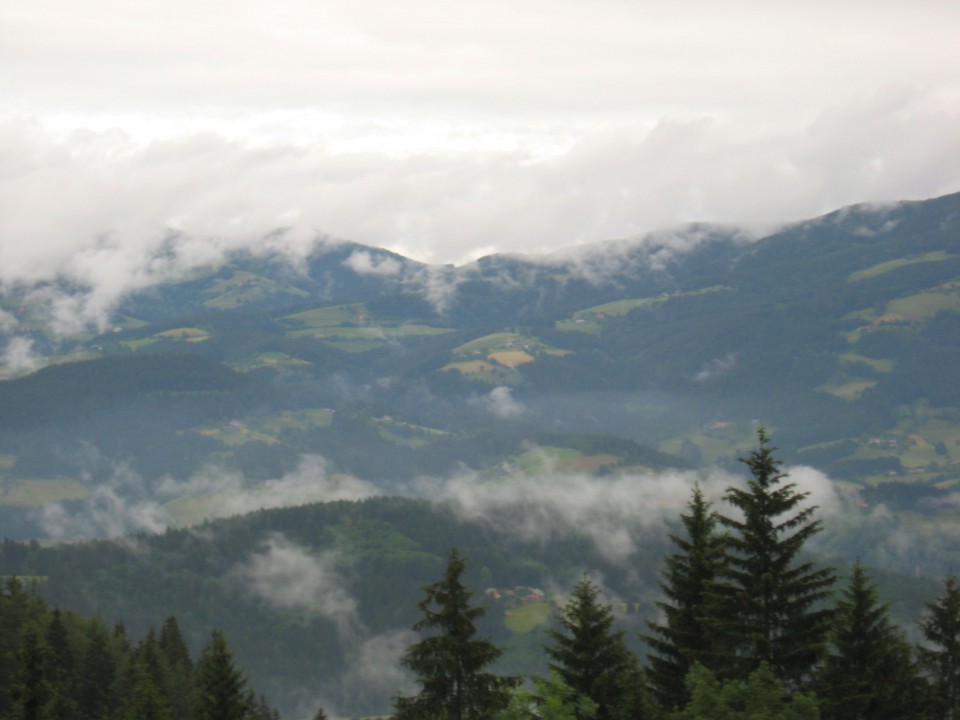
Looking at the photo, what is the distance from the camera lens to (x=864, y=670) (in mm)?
43906

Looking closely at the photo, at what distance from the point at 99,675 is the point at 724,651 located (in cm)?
6897

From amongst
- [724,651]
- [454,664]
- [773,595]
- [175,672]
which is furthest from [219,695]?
[175,672]

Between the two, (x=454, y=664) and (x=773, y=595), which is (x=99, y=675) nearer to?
(x=454, y=664)

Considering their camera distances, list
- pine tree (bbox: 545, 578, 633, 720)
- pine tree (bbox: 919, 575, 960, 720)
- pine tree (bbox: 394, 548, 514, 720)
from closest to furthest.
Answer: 1. pine tree (bbox: 394, 548, 514, 720)
2. pine tree (bbox: 545, 578, 633, 720)
3. pine tree (bbox: 919, 575, 960, 720)

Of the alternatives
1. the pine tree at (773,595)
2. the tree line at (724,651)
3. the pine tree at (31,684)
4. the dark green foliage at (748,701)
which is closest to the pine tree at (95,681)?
the pine tree at (31,684)

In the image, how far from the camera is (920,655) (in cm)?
5794

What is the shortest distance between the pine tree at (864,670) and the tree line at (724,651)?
0.05 m

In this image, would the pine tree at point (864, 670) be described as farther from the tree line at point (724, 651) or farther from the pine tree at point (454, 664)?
the pine tree at point (454, 664)

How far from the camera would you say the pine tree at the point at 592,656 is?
4672 centimetres

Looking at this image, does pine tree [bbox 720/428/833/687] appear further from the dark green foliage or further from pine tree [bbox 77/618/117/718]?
pine tree [bbox 77/618/117/718]

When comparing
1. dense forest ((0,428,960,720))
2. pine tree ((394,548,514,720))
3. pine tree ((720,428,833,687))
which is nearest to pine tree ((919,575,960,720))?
dense forest ((0,428,960,720))

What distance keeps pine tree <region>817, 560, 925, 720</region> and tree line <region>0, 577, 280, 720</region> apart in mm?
28050

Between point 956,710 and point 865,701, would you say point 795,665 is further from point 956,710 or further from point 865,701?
point 956,710

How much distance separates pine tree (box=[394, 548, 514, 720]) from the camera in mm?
44406
